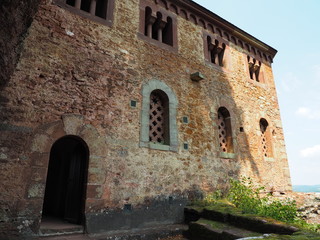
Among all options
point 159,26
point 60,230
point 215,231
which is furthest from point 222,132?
point 60,230

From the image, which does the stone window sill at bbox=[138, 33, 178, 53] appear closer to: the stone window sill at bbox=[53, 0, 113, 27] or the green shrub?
the stone window sill at bbox=[53, 0, 113, 27]

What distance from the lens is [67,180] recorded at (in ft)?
19.0

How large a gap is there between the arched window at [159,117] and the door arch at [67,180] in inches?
57.8

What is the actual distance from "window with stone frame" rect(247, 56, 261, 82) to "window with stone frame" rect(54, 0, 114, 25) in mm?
5951

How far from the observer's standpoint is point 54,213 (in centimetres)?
631

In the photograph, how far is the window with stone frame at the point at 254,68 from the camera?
9180 millimetres

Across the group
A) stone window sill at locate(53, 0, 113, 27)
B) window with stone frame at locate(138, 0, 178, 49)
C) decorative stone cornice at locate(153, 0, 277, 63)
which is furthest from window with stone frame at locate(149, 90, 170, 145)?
decorative stone cornice at locate(153, 0, 277, 63)

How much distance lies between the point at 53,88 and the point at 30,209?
2.22m

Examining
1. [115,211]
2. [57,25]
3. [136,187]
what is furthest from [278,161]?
[57,25]

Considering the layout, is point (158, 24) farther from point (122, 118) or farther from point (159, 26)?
point (122, 118)

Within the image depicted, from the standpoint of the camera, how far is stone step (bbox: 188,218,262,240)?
3541 millimetres

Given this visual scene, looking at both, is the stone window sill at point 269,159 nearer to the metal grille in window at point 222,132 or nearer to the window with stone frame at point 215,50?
the metal grille in window at point 222,132

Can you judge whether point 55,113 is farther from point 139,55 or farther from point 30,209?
point 139,55

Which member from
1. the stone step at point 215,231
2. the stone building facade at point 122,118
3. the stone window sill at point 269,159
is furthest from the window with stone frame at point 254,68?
the stone step at point 215,231
